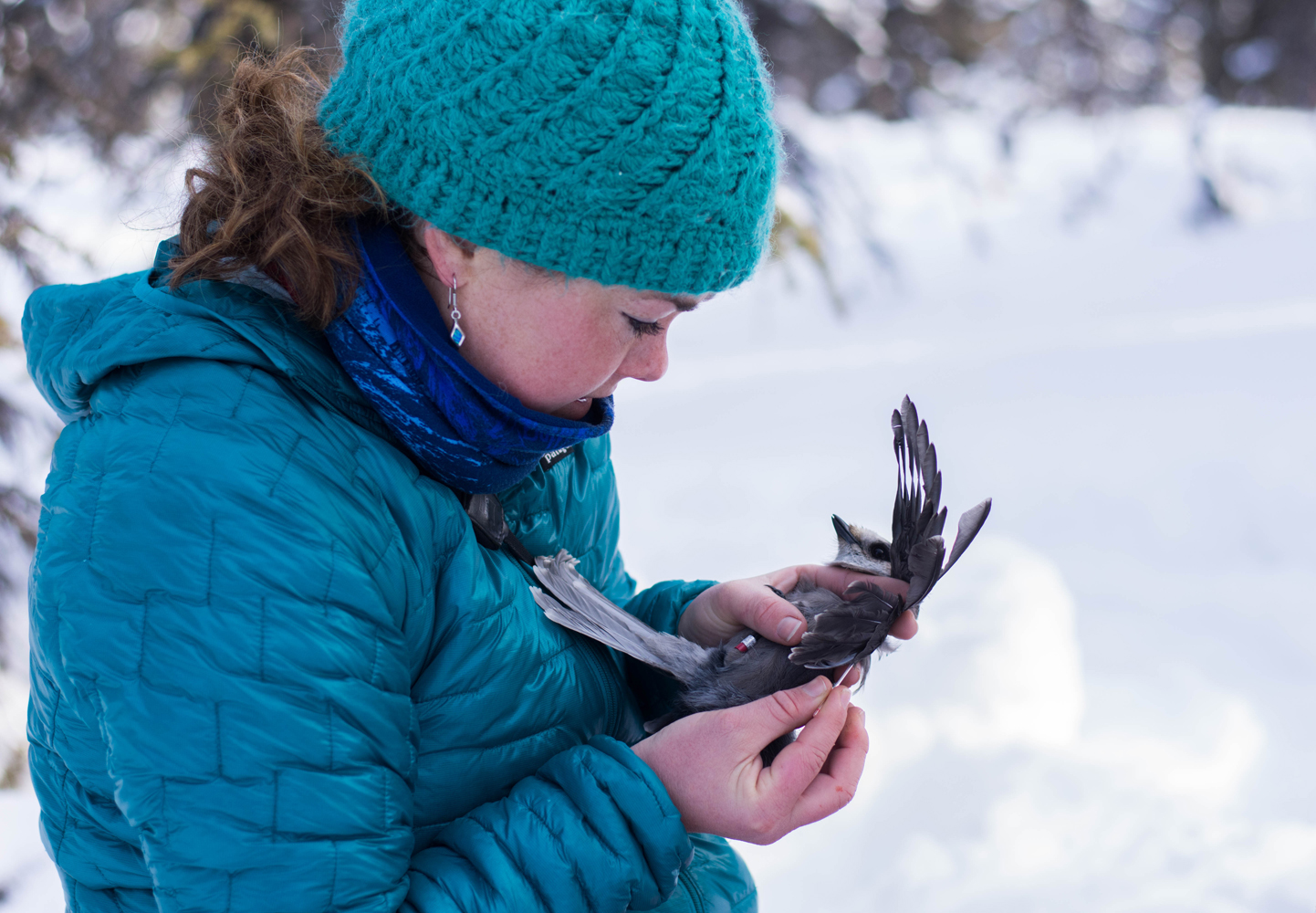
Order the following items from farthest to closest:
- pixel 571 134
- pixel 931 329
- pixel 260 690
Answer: pixel 931 329, pixel 571 134, pixel 260 690

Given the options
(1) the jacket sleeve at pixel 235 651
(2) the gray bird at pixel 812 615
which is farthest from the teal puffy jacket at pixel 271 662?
(2) the gray bird at pixel 812 615

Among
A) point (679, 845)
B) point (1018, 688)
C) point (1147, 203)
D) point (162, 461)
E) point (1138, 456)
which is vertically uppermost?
point (162, 461)

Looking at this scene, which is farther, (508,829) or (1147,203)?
(1147,203)

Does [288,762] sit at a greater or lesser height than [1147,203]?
greater

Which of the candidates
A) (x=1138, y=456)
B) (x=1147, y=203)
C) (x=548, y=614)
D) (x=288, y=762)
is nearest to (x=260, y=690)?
(x=288, y=762)

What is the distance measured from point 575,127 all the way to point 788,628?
31.8 inches

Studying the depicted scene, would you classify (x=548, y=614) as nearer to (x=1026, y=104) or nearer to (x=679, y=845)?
(x=679, y=845)

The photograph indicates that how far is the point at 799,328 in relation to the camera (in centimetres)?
689

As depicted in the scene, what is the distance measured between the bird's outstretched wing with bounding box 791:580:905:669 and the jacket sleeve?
49 cm

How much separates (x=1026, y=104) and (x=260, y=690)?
870 cm

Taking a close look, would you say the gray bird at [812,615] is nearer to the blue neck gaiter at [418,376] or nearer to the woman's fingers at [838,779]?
the woman's fingers at [838,779]

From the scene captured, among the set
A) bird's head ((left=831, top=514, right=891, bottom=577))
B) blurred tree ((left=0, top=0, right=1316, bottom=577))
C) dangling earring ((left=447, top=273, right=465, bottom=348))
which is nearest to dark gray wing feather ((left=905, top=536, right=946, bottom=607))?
bird's head ((left=831, top=514, right=891, bottom=577))

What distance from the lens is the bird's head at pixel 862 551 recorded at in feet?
5.28

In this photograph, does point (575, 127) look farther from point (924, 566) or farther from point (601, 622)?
point (924, 566)
